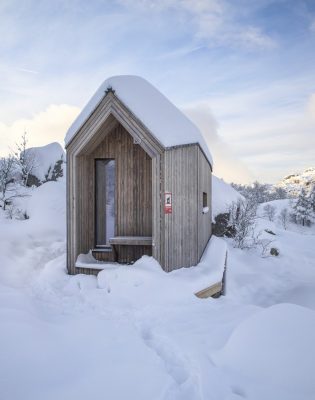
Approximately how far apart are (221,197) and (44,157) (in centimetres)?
1401

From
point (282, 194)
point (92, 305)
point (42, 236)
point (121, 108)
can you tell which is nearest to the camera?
point (92, 305)

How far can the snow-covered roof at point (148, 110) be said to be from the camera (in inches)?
281

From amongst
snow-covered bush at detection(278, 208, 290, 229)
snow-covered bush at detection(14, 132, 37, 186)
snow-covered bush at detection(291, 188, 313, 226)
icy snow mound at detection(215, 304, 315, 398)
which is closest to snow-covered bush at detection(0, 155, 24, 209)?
snow-covered bush at detection(14, 132, 37, 186)

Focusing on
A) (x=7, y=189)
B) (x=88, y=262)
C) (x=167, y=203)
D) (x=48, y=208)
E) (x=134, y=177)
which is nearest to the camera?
(x=167, y=203)

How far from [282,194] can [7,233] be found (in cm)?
9396

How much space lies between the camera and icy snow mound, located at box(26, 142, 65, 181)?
21673 mm

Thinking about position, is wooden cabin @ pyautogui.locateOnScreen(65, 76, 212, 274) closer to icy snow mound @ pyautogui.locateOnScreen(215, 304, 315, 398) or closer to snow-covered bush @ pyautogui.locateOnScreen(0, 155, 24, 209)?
icy snow mound @ pyautogui.locateOnScreen(215, 304, 315, 398)

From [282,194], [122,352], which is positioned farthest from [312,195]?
[122,352]

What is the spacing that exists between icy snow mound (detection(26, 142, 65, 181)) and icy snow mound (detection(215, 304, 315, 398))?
797 inches

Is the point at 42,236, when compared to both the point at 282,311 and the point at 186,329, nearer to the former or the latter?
the point at 186,329

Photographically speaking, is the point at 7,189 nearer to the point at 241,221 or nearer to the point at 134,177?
the point at 134,177

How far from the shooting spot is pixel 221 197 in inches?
672

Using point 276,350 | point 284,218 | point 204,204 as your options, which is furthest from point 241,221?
point 284,218

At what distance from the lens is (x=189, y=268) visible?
24.6ft
